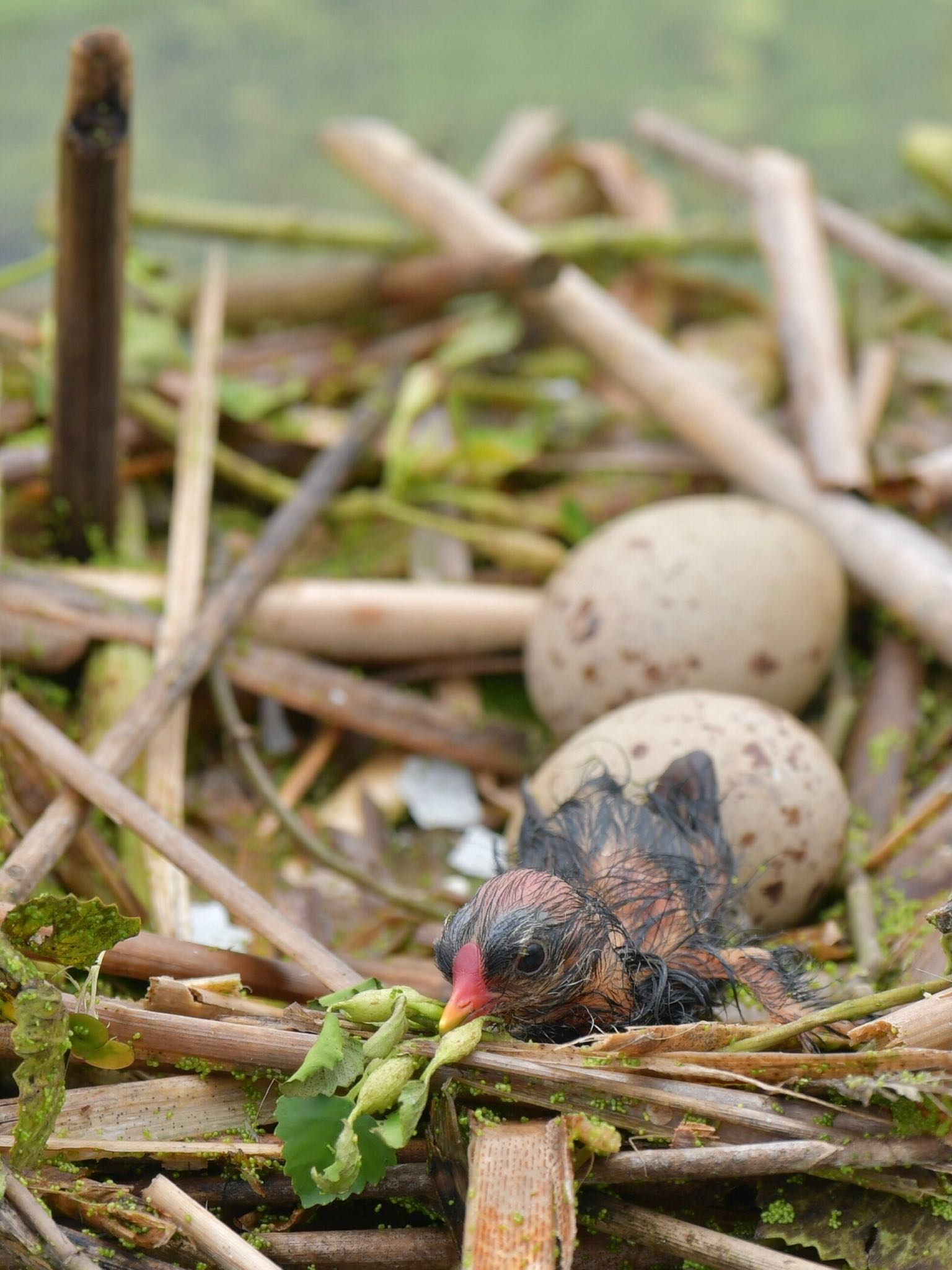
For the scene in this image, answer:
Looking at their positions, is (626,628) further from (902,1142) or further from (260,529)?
(902,1142)

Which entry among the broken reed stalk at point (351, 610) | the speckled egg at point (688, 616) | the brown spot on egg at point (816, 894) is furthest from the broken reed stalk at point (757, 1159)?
the broken reed stalk at point (351, 610)

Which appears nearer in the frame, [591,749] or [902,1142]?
[902,1142]

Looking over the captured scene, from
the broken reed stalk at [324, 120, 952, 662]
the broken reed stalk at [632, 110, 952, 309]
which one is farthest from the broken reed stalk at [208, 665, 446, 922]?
the broken reed stalk at [632, 110, 952, 309]

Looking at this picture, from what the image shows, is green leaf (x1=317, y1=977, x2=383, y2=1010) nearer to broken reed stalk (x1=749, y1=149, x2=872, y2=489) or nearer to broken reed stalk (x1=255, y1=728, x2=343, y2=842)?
broken reed stalk (x1=255, y1=728, x2=343, y2=842)

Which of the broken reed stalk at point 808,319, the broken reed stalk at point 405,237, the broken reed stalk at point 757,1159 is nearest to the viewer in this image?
the broken reed stalk at point 757,1159

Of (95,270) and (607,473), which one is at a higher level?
(95,270)

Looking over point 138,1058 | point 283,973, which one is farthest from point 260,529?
point 138,1058

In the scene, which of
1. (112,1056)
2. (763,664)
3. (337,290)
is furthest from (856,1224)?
(337,290)

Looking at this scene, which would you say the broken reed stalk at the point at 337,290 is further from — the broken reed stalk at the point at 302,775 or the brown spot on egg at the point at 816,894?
the brown spot on egg at the point at 816,894
